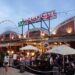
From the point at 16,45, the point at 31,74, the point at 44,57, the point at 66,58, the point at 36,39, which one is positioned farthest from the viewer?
the point at 16,45

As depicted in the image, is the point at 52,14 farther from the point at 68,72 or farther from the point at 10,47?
the point at 68,72

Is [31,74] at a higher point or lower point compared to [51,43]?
lower

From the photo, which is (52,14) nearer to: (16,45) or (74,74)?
(16,45)

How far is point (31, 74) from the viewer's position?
2284 cm

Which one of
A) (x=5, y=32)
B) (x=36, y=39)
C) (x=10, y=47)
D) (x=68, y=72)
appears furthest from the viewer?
(x=5, y=32)

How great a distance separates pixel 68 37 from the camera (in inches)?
1230

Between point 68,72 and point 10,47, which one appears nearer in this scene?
point 68,72

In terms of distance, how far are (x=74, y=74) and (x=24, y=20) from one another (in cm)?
3005

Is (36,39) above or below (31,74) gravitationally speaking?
above

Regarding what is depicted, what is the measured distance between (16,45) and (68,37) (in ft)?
48.5

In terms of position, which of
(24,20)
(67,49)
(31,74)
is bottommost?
(31,74)

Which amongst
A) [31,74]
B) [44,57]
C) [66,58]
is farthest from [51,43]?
[31,74]

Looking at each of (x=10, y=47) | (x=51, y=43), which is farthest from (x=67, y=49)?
(x=10, y=47)

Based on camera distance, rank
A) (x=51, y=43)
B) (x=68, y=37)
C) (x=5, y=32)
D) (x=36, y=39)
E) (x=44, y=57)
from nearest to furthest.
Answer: (x=44, y=57) < (x=68, y=37) < (x=51, y=43) < (x=36, y=39) < (x=5, y=32)
